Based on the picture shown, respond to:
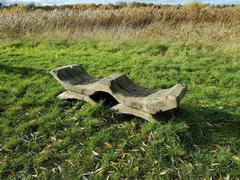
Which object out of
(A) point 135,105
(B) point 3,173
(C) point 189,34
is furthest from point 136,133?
(C) point 189,34

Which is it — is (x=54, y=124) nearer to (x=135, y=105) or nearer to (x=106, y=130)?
(x=106, y=130)

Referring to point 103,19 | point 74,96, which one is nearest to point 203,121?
point 74,96

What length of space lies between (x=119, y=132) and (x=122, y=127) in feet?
0.39

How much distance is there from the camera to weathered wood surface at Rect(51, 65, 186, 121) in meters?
4.84

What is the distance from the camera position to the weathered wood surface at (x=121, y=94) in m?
4.84

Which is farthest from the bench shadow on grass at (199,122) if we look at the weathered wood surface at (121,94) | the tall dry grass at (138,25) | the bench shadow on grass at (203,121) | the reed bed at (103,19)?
the reed bed at (103,19)

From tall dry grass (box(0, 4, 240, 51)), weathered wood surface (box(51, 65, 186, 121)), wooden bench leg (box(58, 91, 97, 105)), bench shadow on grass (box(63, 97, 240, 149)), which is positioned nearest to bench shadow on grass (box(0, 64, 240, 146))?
bench shadow on grass (box(63, 97, 240, 149))

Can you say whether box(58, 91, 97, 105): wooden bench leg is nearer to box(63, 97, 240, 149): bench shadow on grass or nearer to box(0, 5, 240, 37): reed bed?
box(63, 97, 240, 149): bench shadow on grass

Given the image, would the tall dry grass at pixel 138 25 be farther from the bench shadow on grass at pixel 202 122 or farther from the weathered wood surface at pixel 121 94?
the weathered wood surface at pixel 121 94

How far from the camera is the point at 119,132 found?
5043mm

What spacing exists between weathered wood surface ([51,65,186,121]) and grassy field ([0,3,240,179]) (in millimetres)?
145

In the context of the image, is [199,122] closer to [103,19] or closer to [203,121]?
[203,121]

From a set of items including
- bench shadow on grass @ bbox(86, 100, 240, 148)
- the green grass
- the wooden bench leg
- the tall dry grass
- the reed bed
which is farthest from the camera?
the reed bed

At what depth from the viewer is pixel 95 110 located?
5.51 m
